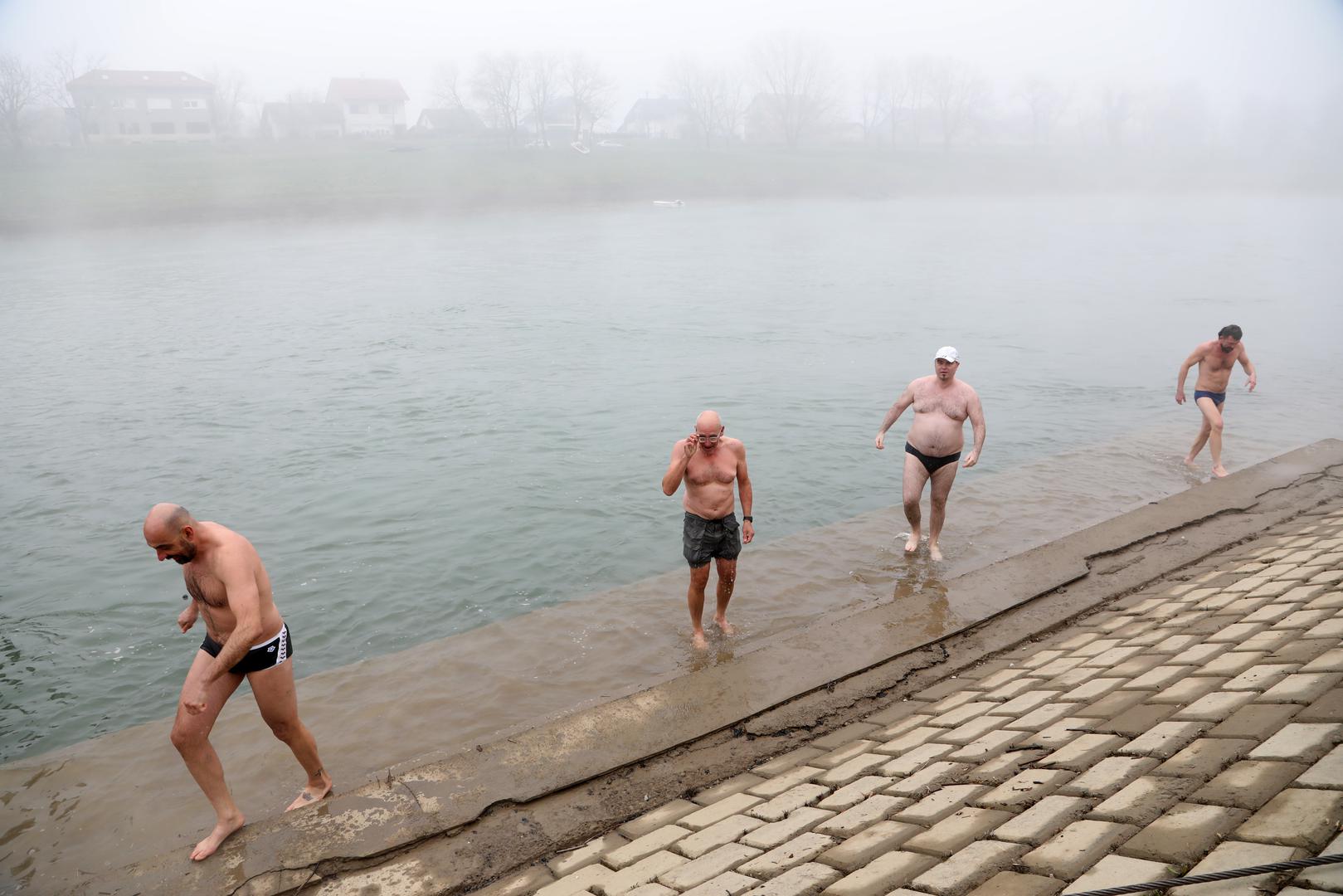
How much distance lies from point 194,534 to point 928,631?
4523 mm

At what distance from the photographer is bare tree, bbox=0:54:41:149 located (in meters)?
56.5

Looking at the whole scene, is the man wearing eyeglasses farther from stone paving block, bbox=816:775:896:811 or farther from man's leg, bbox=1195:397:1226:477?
man's leg, bbox=1195:397:1226:477

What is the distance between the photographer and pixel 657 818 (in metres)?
4.37

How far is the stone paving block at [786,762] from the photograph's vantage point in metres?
4.71

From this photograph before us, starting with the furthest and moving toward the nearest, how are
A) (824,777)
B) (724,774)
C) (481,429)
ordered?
1. (481,429)
2. (724,774)
3. (824,777)

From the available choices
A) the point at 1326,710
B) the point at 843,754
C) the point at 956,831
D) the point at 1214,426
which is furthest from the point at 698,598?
the point at 1214,426

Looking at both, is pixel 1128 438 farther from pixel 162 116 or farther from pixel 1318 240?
pixel 162 116

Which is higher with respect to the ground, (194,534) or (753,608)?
(194,534)

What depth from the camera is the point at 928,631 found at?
20.4 feet

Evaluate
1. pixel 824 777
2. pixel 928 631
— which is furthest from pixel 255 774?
pixel 928 631

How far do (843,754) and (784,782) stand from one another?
1.33ft

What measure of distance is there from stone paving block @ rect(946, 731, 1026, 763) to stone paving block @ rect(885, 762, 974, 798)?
7 centimetres

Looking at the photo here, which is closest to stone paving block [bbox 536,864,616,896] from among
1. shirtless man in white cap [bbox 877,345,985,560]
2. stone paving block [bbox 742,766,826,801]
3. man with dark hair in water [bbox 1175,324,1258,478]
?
stone paving block [bbox 742,766,826,801]

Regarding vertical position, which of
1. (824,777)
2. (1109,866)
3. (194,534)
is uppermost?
(194,534)
